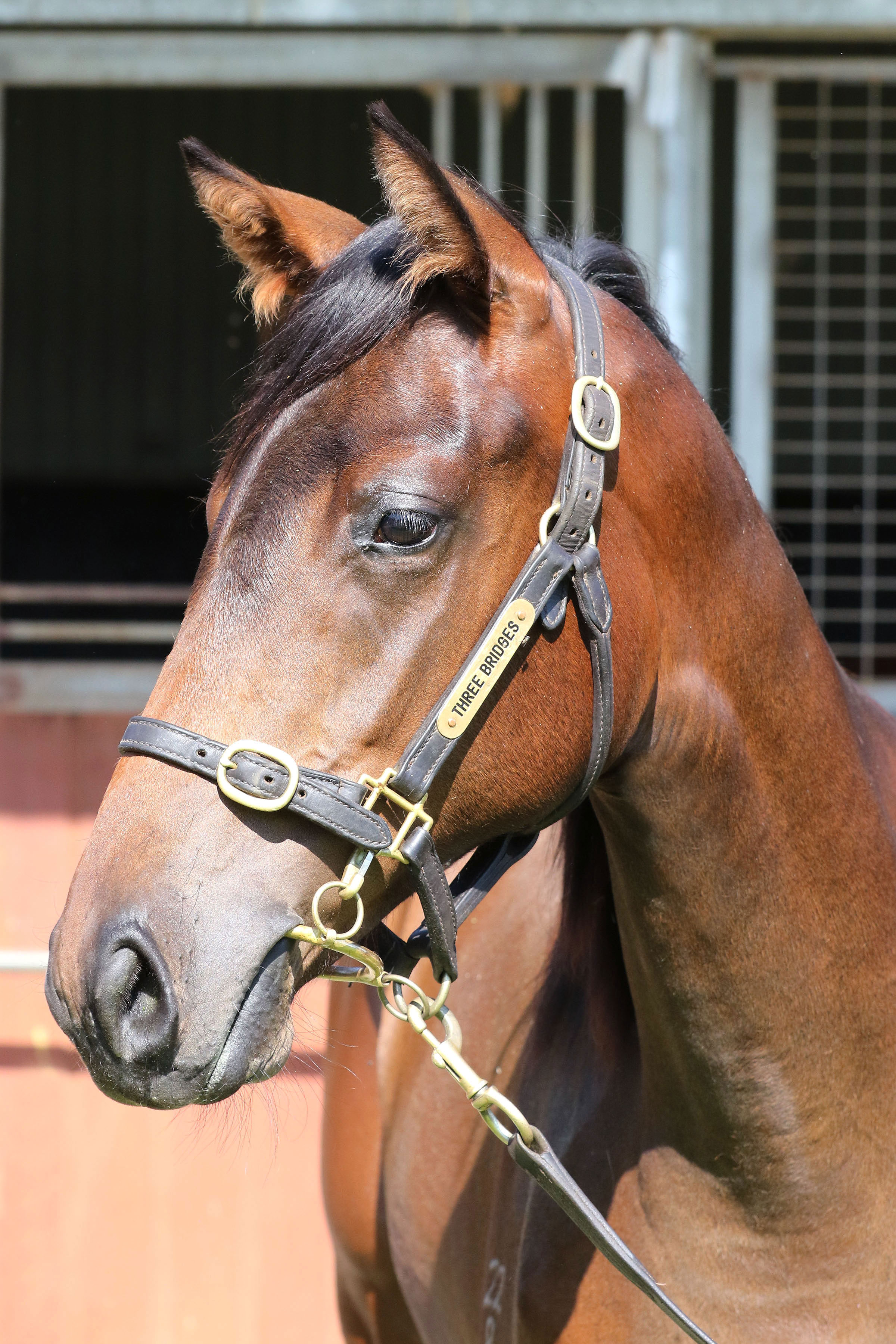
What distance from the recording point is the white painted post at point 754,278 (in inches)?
155

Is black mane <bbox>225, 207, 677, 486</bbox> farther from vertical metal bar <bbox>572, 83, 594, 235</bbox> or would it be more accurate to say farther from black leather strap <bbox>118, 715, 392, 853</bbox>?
vertical metal bar <bbox>572, 83, 594, 235</bbox>

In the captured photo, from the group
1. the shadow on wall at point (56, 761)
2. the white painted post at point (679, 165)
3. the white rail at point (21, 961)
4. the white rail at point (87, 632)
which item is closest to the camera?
the white rail at point (21, 961)

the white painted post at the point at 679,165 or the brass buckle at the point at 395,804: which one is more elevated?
the white painted post at the point at 679,165

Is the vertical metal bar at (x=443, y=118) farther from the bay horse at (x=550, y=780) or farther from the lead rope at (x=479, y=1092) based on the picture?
the lead rope at (x=479, y=1092)

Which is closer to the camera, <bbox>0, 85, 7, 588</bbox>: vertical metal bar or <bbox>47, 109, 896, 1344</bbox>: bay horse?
<bbox>47, 109, 896, 1344</bbox>: bay horse

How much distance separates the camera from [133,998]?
111 cm

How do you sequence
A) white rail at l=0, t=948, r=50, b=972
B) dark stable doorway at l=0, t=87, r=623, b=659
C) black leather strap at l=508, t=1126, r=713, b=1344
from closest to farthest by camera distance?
black leather strap at l=508, t=1126, r=713, b=1344 < white rail at l=0, t=948, r=50, b=972 < dark stable doorway at l=0, t=87, r=623, b=659

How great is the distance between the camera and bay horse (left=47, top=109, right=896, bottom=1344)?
3.76 ft

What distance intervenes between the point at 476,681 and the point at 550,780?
139mm

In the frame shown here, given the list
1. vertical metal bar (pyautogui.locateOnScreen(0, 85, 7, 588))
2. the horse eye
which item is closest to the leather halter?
the horse eye

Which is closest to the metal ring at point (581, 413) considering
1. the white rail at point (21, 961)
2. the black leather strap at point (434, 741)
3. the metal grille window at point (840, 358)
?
the black leather strap at point (434, 741)

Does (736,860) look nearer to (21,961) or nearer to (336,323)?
(336,323)

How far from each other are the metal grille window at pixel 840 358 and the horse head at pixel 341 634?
3.42 m

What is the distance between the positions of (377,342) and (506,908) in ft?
3.91
